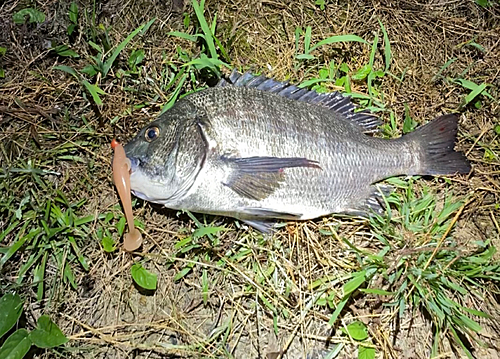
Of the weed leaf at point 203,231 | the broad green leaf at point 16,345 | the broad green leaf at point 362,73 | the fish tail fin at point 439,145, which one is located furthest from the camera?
the broad green leaf at point 362,73

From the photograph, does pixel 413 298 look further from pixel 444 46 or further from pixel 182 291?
pixel 444 46

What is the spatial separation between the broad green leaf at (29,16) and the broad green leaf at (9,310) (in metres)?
1.90

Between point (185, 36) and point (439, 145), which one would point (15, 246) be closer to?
point (185, 36)

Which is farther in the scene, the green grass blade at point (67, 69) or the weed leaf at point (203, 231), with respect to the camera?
the green grass blade at point (67, 69)

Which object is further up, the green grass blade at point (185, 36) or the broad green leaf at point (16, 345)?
the green grass blade at point (185, 36)

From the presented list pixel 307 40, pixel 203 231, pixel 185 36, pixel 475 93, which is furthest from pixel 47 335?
pixel 475 93

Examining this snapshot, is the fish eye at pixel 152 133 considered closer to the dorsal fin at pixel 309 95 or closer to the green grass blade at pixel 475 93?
the dorsal fin at pixel 309 95

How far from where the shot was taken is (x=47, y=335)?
2736mm

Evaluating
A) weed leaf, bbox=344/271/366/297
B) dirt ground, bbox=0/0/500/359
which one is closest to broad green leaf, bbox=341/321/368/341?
dirt ground, bbox=0/0/500/359

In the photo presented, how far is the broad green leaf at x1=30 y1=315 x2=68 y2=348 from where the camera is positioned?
8.89 ft

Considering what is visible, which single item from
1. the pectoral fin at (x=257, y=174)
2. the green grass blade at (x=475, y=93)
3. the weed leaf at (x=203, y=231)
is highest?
the green grass blade at (x=475, y=93)

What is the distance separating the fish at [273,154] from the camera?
2672mm

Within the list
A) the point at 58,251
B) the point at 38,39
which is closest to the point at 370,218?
the point at 58,251

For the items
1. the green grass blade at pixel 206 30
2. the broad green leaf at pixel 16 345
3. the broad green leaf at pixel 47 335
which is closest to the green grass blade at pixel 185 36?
the green grass blade at pixel 206 30
